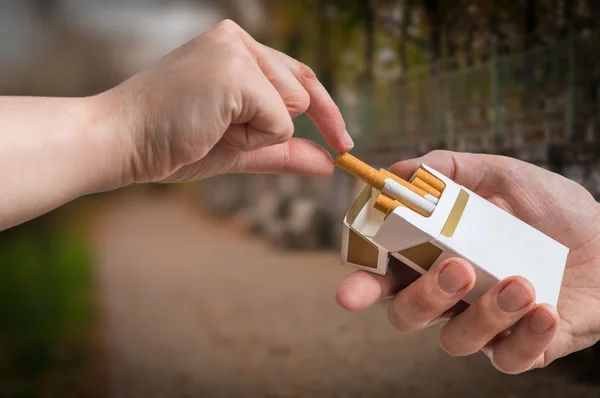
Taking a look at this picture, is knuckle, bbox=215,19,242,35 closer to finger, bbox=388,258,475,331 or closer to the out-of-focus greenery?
finger, bbox=388,258,475,331

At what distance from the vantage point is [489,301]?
48 centimetres

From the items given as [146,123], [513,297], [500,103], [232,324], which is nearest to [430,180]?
[513,297]

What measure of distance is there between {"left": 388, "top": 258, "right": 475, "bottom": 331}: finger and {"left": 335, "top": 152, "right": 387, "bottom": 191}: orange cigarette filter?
78 mm

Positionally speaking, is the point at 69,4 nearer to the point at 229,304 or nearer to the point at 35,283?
the point at 35,283

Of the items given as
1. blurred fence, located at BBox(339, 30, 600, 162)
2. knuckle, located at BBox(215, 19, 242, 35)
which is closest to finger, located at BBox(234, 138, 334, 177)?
knuckle, located at BBox(215, 19, 242, 35)

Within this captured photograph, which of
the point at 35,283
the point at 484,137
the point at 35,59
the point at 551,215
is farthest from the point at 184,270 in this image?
the point at 551,215

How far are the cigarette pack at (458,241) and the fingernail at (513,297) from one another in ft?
Answer: 0.05

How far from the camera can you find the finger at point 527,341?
1.59 ft

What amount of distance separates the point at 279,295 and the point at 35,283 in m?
0.52

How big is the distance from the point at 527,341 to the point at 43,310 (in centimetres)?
107

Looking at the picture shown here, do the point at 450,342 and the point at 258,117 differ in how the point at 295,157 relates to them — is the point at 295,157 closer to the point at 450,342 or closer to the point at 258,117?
the point at 258,117

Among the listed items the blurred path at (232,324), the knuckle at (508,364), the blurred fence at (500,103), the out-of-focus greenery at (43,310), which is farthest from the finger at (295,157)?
the out-of-focus greenery at (43,310)

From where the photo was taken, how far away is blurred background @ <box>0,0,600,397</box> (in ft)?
3.26

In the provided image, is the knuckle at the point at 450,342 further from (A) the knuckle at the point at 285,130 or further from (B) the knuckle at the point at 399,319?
(A) the knuckle at the point at 285,130
